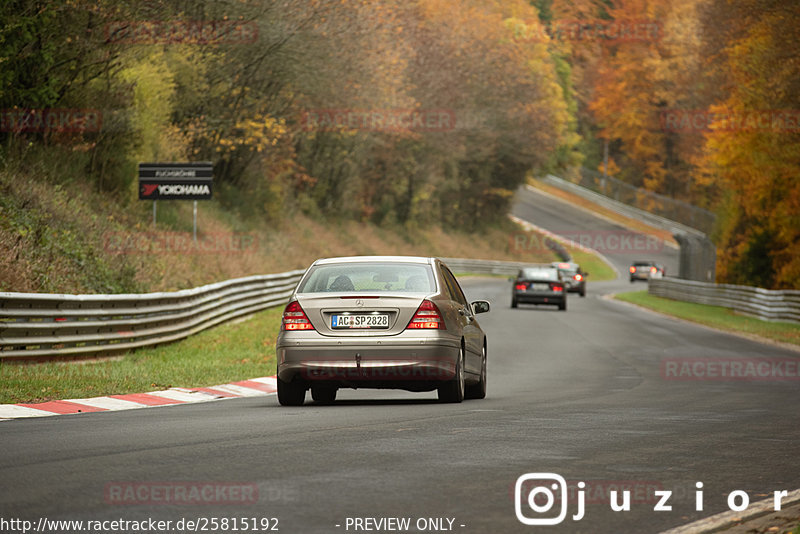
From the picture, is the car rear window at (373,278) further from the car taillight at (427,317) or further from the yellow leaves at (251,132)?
the yellow leaves at (251,132)

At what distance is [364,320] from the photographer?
12.6 m

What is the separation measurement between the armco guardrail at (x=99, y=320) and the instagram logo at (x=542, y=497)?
32.3 feet

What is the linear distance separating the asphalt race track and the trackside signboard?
52.4 ft

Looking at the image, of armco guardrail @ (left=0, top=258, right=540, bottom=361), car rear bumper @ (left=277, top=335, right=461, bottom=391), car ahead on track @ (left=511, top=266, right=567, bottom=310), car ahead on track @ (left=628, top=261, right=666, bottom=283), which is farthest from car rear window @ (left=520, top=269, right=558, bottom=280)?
car ahead on track @ (left=628, top=261, right=666, bottom=283)

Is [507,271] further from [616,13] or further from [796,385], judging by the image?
[796,385]

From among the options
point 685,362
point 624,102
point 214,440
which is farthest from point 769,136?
point 624,102

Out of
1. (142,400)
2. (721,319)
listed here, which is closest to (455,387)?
(142,400)

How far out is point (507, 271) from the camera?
7681 centimetres

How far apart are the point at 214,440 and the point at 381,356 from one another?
127 inches
